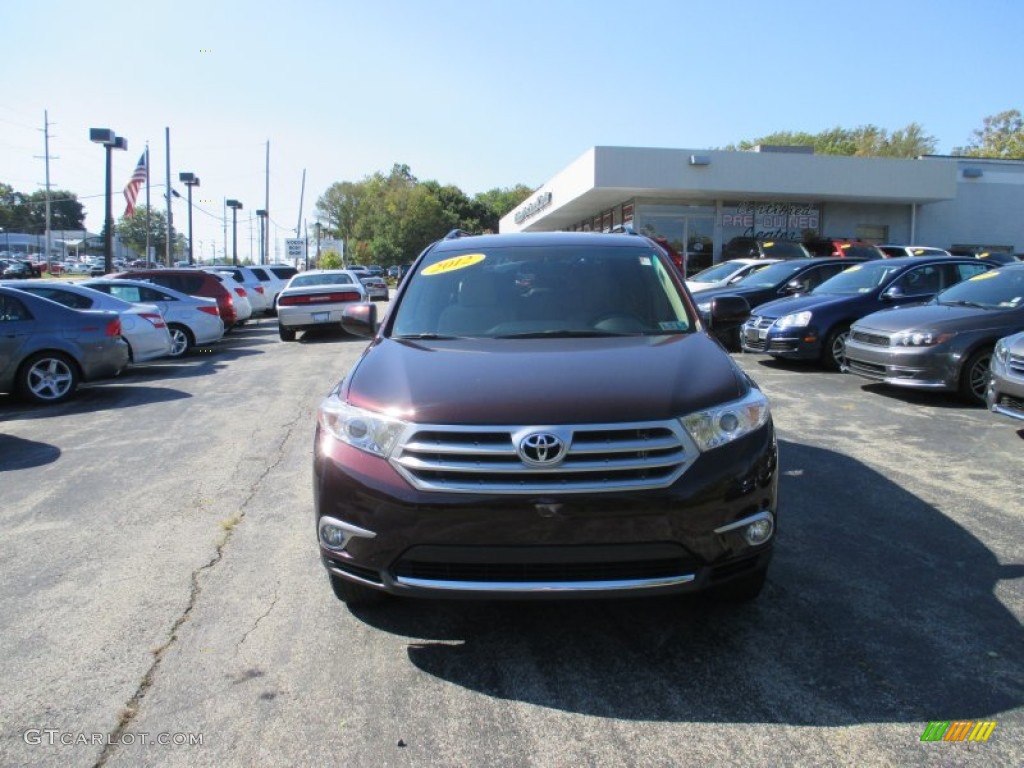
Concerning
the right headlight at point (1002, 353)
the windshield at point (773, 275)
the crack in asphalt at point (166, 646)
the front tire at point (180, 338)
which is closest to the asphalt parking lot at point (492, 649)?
the crack in asphalt at point (166, 646)

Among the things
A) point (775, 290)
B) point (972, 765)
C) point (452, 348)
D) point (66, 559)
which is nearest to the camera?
point (972, 765)

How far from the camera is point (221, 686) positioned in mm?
2963

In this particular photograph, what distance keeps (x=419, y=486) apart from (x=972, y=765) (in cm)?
205

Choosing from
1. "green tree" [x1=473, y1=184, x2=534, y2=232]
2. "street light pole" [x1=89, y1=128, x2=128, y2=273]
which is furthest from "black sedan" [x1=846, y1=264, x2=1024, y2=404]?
"green tree" [x1=473, y1=184, x2=534, y2=232]

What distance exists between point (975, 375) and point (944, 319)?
0.70 metres

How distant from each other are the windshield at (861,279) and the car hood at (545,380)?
8709 mm

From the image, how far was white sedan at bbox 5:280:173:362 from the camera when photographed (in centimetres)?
1118

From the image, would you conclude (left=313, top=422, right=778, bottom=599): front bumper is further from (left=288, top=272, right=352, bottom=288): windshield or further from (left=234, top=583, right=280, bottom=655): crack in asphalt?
(left=288, top=272, right=352, bottom=288): windshield

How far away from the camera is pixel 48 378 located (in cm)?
948

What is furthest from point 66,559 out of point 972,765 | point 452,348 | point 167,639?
point 972,765

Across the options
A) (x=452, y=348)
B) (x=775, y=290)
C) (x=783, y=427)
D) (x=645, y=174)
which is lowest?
(x=783, y=427)

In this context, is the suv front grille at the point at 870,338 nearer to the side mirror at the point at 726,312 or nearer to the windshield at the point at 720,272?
the side mirror at the point at 726,312

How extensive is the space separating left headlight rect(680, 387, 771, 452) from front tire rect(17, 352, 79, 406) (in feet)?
30.0

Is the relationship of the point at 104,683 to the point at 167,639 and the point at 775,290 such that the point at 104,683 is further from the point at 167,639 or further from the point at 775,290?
the point at 775,290
